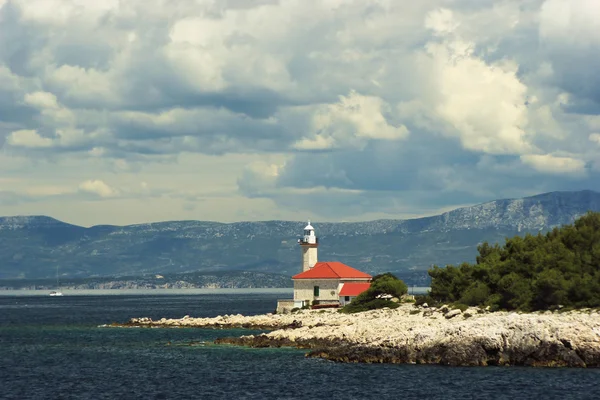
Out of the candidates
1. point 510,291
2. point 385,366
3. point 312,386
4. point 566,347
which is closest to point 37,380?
point 312,386

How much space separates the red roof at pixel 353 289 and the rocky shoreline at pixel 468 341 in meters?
27.6

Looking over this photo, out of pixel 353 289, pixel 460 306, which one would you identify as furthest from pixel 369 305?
pixel 460 306

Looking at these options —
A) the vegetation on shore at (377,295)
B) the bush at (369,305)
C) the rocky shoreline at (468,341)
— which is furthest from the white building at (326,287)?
the rocky shoreline at (468,341)

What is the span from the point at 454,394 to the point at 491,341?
923cm

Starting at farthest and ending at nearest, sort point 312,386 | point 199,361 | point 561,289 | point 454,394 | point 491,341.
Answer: point 561,289
point 199,361
point 491,341
point 312,386
point 454,394

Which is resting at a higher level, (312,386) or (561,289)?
(561,289)

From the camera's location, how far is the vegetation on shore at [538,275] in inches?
2697

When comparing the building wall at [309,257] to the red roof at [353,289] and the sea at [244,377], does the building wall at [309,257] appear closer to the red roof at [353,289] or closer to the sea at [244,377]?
the red roof at [353,289]

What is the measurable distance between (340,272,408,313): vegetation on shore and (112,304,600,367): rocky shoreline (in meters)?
17.9

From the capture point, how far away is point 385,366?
192 feet

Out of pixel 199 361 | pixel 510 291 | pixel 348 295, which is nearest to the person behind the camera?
pixel 199 361

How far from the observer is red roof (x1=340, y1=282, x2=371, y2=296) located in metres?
101

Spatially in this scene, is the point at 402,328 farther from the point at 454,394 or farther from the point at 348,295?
the point at 348,295

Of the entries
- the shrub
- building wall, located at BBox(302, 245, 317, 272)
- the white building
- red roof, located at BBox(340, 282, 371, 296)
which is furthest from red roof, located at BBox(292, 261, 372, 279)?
the shrub
